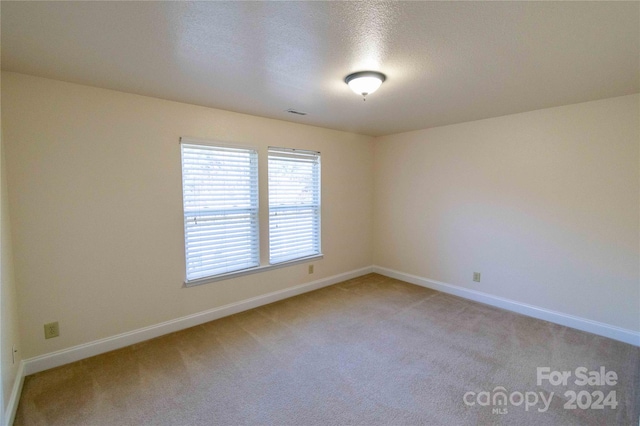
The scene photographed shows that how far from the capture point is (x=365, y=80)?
218cm

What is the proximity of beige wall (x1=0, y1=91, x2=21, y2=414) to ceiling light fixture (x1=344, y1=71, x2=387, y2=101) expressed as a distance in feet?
8.65

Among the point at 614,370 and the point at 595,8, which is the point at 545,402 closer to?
the point at 614,370

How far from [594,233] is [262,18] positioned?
3652mm

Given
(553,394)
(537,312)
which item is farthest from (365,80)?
(537,312)

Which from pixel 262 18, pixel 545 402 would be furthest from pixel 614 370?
pixel 262 18

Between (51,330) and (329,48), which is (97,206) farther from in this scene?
(329,48)

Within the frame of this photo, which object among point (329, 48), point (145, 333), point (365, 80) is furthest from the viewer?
point (145, 333)

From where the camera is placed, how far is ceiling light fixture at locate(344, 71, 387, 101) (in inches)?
85.3

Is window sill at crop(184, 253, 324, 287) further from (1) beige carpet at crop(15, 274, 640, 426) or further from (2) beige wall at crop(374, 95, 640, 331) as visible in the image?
(2) beige wall at crop(374, 95, 640, 331)

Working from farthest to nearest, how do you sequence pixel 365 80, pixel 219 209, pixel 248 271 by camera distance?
pixel 248 271, pixel 219 209, pixel 365 80

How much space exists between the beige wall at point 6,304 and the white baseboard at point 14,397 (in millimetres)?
43

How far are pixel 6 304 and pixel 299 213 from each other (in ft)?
9.32

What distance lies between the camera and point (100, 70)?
2.12m

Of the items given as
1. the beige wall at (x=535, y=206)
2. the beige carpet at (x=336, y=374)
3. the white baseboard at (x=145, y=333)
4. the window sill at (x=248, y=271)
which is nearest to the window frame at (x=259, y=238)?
the window sill at (x=248, y=271)
